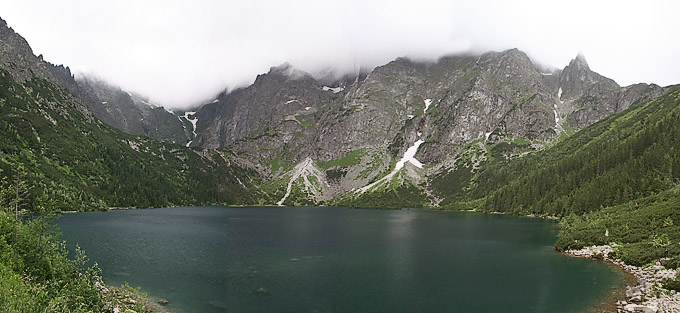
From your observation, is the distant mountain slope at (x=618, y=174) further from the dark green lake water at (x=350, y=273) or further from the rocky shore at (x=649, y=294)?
the rocky shore at (x=649, y=294)

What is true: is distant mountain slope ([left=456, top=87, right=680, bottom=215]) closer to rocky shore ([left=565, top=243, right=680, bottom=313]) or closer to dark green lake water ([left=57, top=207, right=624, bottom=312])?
dark green lake water ([left=57, top=207, right=624, bottom=312])

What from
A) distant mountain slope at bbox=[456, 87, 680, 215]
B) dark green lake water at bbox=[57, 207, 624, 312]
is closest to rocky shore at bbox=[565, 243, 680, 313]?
dark green lake water at bbox=[57, 207, 624, 312]

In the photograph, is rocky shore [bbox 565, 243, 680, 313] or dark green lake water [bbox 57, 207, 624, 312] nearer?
rocky shore [bbox 565, 243, 680, 313]

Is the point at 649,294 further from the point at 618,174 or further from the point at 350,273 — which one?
the point at 618,174

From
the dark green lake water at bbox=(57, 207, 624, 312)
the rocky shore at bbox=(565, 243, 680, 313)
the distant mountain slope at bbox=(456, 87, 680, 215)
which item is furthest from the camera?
the distant mountain slope at bbox=(456, 87, 680, 215)

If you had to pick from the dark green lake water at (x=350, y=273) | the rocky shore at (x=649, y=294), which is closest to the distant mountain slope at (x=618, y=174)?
the dark green lake water at (x=350, y=273)

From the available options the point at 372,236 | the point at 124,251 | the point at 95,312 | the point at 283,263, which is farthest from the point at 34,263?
the point at 372,236

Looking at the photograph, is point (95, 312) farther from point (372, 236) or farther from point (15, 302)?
point (372, 236)
